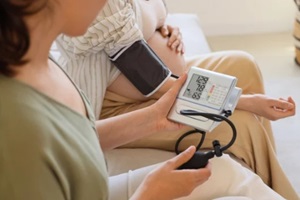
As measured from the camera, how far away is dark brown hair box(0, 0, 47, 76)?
0.52 meters

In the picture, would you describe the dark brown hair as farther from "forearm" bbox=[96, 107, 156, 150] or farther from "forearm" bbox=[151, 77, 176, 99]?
"forearm" bbox=[151, 77, 176, 99]

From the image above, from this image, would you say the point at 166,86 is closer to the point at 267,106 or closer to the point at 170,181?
the point at 267,106

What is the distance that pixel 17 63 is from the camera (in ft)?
1.85

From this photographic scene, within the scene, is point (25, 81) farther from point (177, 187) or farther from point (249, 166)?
point (249, 166)

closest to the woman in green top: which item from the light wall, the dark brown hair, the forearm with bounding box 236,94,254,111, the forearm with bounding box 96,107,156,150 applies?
the dark brown hair

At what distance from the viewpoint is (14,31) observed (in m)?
0.53

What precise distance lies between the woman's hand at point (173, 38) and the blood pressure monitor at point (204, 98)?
0.27 metres

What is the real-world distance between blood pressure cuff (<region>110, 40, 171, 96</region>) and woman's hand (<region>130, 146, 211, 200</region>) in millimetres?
294

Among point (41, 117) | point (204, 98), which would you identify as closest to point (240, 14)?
point (204, 98)

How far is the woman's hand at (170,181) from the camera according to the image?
773 mm

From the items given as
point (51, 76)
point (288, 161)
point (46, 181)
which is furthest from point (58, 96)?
point (288, 161)

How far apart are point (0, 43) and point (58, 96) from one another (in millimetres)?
138

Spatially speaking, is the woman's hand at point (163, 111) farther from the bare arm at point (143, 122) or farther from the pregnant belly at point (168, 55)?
the pregnant belly at point (168, 55)

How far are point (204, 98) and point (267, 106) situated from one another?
0.23 meters
